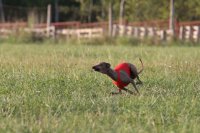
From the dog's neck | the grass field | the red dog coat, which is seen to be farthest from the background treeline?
the dog's neck

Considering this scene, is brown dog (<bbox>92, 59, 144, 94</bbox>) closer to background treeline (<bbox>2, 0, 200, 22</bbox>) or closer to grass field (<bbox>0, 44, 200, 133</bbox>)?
grass field (<bbox>0, 44, 200, 133</bbox>)

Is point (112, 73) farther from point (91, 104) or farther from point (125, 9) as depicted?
point (125, 9)

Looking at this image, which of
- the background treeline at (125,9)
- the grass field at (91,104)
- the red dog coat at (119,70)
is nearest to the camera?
the grass field at (91,104)

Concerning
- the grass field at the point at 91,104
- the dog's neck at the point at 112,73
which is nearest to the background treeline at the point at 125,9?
the grass field at the point at 91,104

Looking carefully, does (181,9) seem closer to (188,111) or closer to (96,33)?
(96,33)

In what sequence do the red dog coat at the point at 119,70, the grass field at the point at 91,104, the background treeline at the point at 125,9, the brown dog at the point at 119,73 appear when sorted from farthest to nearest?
the background treeline at the point at 125,9 → the red dog coat at the point at 119,70 → the brown dog at the point at 119,73 → the grass field at the point at 91,104

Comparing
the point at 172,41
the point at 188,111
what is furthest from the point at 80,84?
the point at 172,41

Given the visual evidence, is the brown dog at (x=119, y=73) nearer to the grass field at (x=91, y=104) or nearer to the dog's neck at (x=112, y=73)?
the dog's neck at (x=112, y=73)

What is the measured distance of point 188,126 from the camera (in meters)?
5.04

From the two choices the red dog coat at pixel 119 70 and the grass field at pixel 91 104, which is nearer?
the grass field at pixel 91 104

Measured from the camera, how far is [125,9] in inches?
1641

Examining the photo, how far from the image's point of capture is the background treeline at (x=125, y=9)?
125 feet

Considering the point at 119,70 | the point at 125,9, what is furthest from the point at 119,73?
the point at 125,9

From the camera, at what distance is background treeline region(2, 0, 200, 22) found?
3816cm
